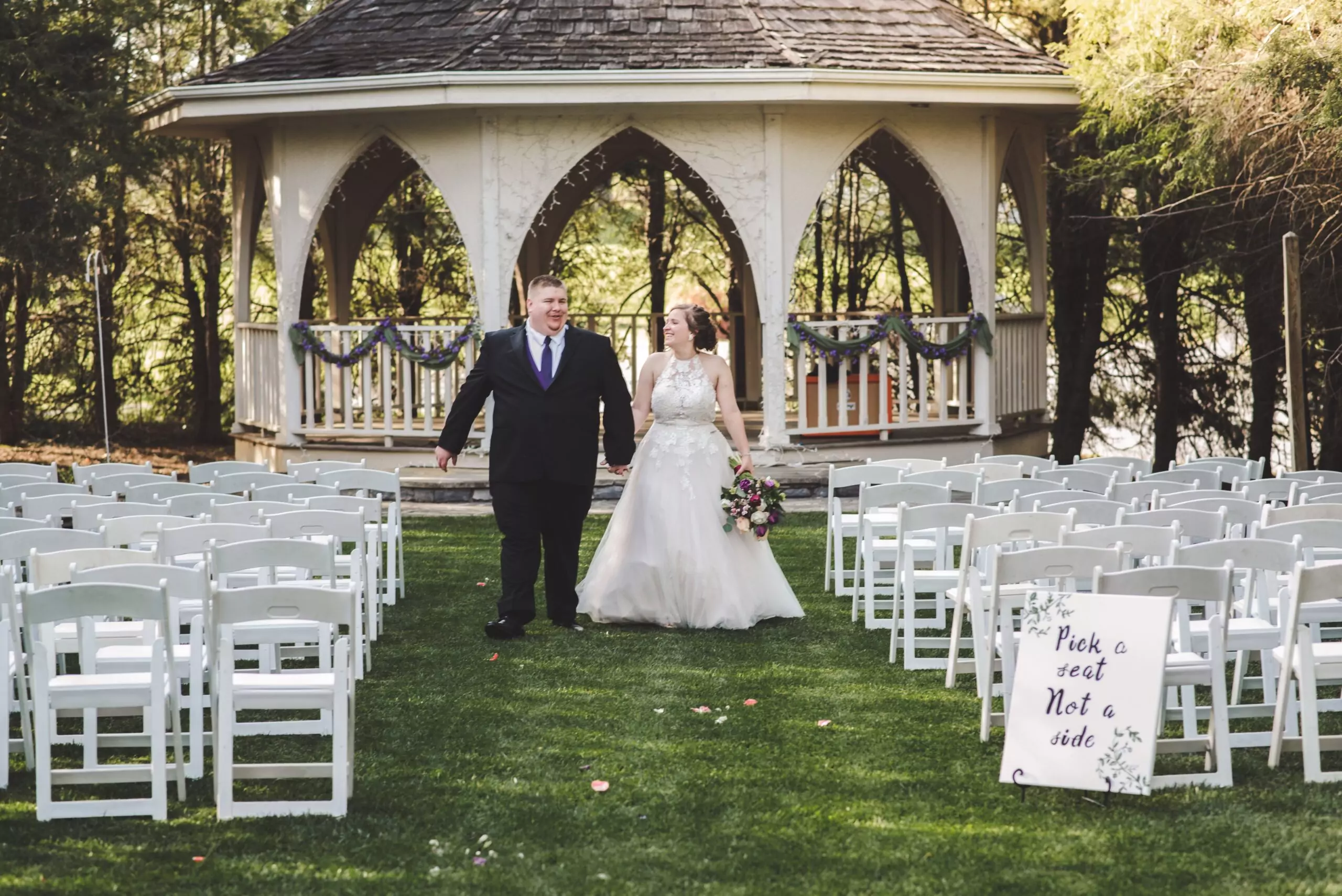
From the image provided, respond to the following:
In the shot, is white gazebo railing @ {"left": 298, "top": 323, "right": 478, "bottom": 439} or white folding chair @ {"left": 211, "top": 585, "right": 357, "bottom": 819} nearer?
white folding chair @ {"left": 211, "top": 585, "right": 357, "bottom": 819}

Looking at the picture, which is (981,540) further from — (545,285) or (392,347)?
(392,347)

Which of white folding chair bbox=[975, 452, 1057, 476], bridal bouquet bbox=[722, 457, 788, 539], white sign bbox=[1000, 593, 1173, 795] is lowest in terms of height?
white sign bbox=[1000, 593, 1173, 795]

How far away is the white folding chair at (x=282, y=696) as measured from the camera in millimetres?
5523

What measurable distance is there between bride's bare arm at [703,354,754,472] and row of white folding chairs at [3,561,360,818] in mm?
3764

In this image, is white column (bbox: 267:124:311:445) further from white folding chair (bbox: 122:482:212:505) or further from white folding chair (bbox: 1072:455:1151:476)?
white folding chair (bbox: 1072:455:1151:476)

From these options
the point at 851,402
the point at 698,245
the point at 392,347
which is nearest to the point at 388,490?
the point at 392,347

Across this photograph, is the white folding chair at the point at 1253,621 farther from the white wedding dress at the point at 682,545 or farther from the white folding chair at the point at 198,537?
the white folding chair at the point at 198,537

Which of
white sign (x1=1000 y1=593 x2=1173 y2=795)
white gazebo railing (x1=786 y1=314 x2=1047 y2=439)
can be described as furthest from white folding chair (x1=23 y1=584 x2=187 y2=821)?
white gazebo railing (x1=786 y1=314 x2=1047 y2=439)

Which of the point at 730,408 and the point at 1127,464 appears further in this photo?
the point at 1127,464

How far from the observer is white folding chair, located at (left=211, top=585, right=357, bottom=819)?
5.52 metres

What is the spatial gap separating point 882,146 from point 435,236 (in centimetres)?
695

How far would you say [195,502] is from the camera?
8664mm

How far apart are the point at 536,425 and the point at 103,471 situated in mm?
3546

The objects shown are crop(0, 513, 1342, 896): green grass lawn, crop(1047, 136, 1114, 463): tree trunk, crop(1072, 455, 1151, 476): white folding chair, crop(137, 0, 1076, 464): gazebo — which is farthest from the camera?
crop(1047, 136, 1114, 463): tree trunk
